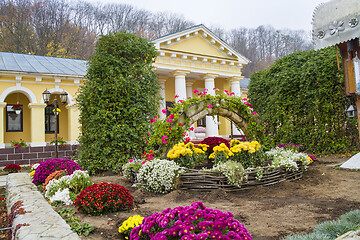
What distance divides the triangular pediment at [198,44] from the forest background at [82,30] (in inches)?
197

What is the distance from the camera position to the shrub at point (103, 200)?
378 centimetres

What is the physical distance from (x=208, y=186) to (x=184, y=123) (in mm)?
1725

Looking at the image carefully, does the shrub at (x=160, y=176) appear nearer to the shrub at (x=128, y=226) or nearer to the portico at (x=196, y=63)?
the shrub at (x=128, y=226)

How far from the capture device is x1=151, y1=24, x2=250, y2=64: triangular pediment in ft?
52.5

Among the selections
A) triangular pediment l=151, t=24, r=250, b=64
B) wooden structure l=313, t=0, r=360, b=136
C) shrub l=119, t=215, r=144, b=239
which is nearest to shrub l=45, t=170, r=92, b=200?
shrub l=119, t=215, r=144, b=239

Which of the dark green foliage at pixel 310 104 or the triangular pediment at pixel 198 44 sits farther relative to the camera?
the triangular pediment at pixel 198 44

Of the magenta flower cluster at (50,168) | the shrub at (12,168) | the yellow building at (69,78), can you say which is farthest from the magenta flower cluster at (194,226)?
A: the shrub at (12,168)

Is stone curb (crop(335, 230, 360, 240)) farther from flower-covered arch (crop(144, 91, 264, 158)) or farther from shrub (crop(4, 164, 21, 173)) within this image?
shrub (crop(4, 164, 21, 173))

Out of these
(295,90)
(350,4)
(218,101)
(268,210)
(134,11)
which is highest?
(134,11)

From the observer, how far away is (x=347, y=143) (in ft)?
31.6

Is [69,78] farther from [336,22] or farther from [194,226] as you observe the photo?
[194,226]

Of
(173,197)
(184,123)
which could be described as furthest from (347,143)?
(173,197)

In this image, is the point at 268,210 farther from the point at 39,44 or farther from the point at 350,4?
the point at 39,44

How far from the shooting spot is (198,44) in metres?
17.4
